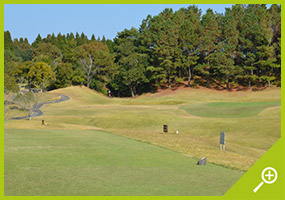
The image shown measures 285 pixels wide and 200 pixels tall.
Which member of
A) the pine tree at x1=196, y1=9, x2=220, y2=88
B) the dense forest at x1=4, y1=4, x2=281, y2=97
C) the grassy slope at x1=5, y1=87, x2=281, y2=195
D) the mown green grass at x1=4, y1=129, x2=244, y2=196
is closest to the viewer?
the mown green grass at x1=4, y1=129, x2=244, y2=196

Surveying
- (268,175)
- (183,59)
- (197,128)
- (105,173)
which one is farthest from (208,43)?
(268,175)

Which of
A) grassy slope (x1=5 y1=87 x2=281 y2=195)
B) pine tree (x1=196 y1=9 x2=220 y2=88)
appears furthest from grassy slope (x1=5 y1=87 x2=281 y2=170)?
pine tree (x1=196 y1=9 x2=220 y2=88)

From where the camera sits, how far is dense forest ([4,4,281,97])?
299ft

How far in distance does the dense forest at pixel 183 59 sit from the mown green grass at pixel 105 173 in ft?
243

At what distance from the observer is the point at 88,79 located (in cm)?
11219

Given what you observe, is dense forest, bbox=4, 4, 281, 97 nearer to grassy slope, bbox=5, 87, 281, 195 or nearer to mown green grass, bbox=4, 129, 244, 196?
grassy slope, bbox=5, 87, 281, 195

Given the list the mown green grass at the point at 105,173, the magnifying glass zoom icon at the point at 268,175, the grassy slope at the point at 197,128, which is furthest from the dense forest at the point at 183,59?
the magnifying glass zoom icon at the point at 268,175

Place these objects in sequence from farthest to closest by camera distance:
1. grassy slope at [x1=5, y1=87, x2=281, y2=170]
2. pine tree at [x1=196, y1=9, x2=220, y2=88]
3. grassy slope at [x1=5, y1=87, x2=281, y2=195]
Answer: pine tree at [x1=196, y1=9, x2=220, y2=88]
grassy slope at [x1=5, y1=87, x2=281, y2=170]
grassy slope at [x1=5, y1=87, x2=281, y2=195]

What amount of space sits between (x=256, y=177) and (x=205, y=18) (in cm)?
9847

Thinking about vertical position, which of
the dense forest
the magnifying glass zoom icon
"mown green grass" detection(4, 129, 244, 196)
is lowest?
"mown green grass" detection(4, 129, 244, 196)

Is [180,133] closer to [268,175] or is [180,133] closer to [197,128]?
[197,128]

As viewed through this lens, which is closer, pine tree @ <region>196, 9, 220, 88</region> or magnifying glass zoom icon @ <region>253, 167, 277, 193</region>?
magnifying glass zoom icon @ <region>253, 167, 277, 193</region>

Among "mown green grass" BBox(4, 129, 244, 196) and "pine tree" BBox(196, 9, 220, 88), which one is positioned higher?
"pine tree" BBox(196, 9, 220, 88)

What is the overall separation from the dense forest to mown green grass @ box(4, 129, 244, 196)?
74197mm
